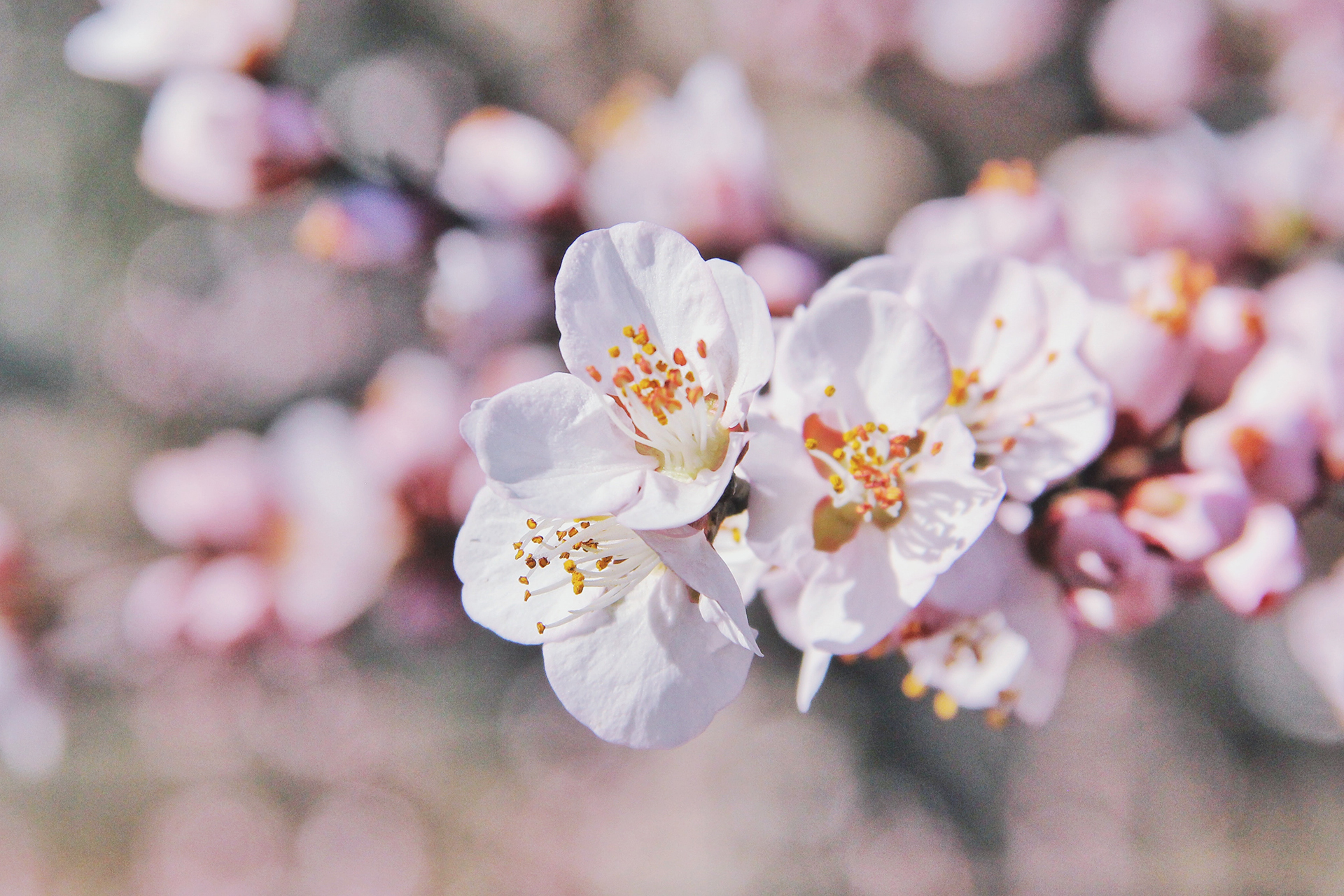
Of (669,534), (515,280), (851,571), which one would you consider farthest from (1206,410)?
(515,280)

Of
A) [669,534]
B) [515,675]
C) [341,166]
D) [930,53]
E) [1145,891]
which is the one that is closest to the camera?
[669,534]

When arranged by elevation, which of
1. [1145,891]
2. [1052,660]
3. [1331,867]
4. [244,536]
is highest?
[1052,660]

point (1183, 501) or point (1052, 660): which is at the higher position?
point (1183, 501)

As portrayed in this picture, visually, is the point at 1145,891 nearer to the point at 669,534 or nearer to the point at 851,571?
the point at 851,571

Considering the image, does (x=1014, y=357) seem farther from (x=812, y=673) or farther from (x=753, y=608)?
(x=753, y=608)

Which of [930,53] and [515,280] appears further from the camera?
[930,53]

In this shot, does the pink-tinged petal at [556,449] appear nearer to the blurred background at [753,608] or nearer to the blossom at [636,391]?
the blossom at [636,391]

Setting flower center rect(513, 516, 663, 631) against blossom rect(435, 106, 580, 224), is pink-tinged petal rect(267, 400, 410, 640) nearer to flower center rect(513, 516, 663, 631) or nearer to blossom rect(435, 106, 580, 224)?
blossom rect(435, 106, 580, 224)
